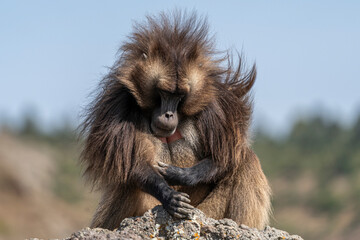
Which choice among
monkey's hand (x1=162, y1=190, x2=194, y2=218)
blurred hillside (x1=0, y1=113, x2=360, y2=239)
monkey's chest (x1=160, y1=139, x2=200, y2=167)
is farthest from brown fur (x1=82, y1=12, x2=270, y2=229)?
blurred hillside (x1=0, y1=113, x2=360, y2=239)

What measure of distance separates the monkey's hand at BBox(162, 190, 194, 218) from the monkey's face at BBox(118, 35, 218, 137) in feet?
3.15

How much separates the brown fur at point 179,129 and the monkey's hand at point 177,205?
2.26ft

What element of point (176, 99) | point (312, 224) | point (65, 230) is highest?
point (312, 224)

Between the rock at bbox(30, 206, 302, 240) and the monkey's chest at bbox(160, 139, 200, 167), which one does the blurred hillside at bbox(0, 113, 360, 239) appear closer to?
the monkey's chest at bbox(160, 139, 200, 167)

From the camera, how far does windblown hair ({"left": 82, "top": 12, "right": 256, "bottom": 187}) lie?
845cm

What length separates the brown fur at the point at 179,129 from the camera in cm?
846

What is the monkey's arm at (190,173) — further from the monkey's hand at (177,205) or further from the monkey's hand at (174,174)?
the monkey's hand at (177,205)

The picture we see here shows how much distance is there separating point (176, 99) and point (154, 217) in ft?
5.44

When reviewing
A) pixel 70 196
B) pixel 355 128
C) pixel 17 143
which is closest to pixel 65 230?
pixel 17 143

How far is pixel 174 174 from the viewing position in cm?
846

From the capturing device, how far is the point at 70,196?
36.4 meters

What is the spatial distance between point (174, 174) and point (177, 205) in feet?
2.98

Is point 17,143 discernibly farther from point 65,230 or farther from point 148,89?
point 148,89

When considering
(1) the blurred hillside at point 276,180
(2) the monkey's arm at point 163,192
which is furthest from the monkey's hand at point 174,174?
(1) the blurred hillside at point 276,180
